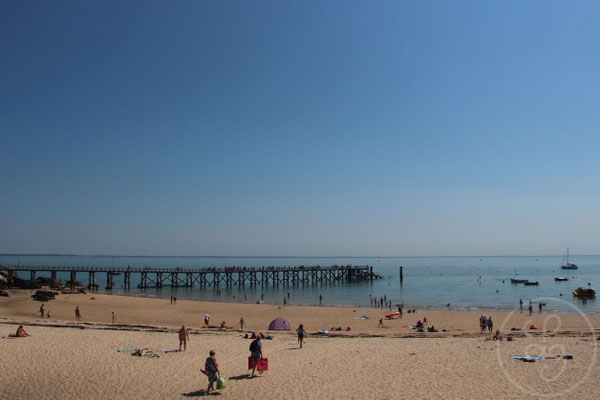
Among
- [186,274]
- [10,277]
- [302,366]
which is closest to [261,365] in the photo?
[302,366]

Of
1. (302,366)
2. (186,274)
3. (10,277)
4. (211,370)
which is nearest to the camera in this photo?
(211,370)

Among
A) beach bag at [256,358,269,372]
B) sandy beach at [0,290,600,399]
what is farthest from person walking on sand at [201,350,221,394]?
beach bag at [256,358,269,372]

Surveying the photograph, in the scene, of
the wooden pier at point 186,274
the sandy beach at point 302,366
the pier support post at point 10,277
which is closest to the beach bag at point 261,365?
the sandy beach at point 302,366

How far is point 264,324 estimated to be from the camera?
87.4 feet

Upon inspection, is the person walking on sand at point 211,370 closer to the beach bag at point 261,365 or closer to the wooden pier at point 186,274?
the beach bag at point 261,365

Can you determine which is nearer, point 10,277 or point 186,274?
point 10,277

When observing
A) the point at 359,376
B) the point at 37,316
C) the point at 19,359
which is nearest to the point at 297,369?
the point at 359,376

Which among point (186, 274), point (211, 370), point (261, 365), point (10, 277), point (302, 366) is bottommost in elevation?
point (186, 274)

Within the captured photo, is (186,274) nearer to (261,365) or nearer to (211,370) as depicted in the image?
(261,365)

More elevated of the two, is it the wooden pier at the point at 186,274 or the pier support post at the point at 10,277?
the pier support post at the point at 10,277

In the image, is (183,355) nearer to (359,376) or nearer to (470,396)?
(359,376)

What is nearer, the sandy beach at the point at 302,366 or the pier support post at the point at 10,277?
the sandy beach at the point at 302,366

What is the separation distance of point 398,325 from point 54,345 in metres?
19.8

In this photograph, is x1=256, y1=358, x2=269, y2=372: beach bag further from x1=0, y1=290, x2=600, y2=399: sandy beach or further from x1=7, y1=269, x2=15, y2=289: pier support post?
x1=7, y1=269, x2=15, y2=289: pier support post
